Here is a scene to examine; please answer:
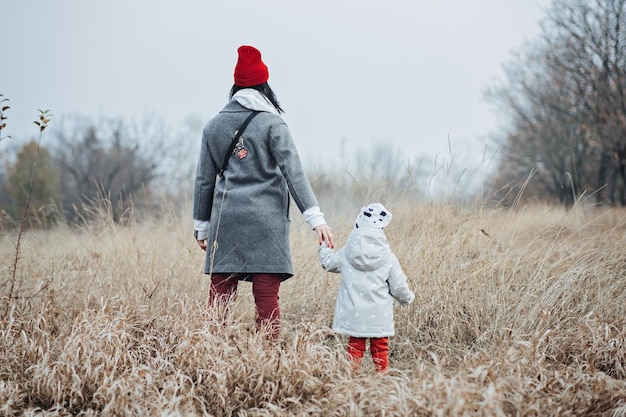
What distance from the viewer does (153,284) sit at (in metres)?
4.58

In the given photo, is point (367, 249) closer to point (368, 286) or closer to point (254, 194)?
point (368, 286)

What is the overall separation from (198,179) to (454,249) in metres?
2.16

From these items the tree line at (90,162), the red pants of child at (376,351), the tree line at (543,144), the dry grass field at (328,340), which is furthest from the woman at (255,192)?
the tree line at (90,162)

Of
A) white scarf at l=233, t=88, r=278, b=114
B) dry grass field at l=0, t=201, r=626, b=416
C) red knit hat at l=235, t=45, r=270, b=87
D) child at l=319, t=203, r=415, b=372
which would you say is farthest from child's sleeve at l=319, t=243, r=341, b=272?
red knit hat at l=235, t=45, r=270, b=87

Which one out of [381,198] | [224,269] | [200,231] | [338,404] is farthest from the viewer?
[381,198]

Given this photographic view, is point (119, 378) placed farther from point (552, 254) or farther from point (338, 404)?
point (552, 254)

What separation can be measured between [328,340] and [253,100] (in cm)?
167

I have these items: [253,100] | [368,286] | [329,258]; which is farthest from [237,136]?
[368,286]

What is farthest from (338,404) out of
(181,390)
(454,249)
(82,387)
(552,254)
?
(552,254)

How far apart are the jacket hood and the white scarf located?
87cm

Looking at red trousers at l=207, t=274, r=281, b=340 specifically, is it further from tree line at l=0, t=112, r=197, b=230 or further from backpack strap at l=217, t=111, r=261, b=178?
tree line at l=0, t=112, r=197, b=230

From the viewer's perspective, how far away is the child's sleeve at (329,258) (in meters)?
3.35

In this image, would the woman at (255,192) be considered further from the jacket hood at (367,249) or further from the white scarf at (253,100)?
the jacket hood at (367,249)

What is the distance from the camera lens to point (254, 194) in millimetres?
3332
